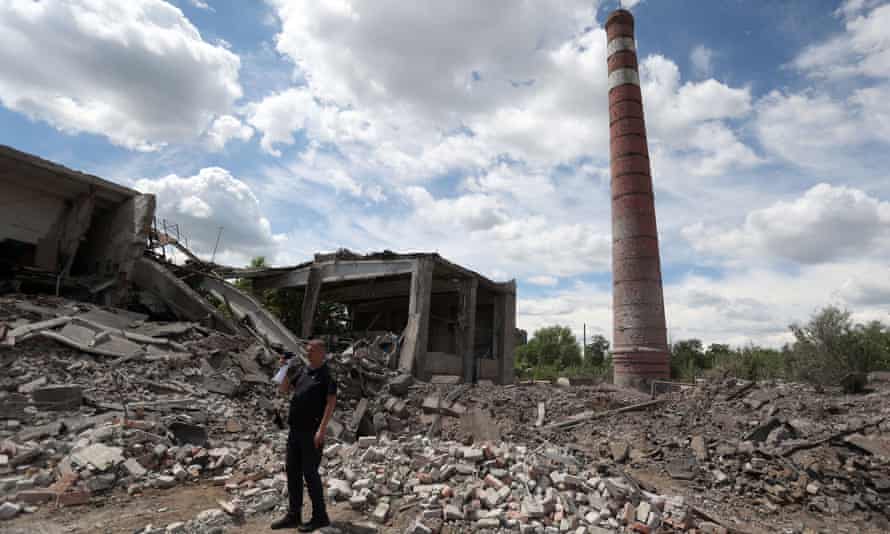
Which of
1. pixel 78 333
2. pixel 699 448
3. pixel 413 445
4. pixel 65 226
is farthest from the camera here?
pixel 65 226

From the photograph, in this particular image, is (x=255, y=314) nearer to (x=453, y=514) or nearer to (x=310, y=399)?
(x=310, y=399)

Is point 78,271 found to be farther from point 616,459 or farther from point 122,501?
point 616,459

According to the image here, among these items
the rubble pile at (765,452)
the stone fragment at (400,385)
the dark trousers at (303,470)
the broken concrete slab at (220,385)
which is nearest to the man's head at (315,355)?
the dark trousers at (303,470)

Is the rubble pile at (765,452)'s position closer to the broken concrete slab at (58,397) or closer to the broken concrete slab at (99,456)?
the broken concrete slab at (99,456)

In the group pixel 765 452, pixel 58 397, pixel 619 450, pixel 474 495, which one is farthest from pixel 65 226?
pixel 765 452

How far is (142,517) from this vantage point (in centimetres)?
475

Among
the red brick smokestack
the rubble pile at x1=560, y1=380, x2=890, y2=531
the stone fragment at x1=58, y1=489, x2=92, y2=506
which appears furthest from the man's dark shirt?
the red brick smokestack

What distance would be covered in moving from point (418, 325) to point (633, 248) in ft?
28.9

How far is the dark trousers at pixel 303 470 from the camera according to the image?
4387 millimetres

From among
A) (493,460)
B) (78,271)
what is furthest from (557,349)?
(493,460)

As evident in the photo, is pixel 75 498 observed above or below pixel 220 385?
below

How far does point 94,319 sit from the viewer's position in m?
10.3

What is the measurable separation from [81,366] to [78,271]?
8.47m

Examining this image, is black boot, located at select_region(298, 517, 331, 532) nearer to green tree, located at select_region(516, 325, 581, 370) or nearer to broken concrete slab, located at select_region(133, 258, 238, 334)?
broken concrete slab, located at select_region(133, 258, 238, 334)
